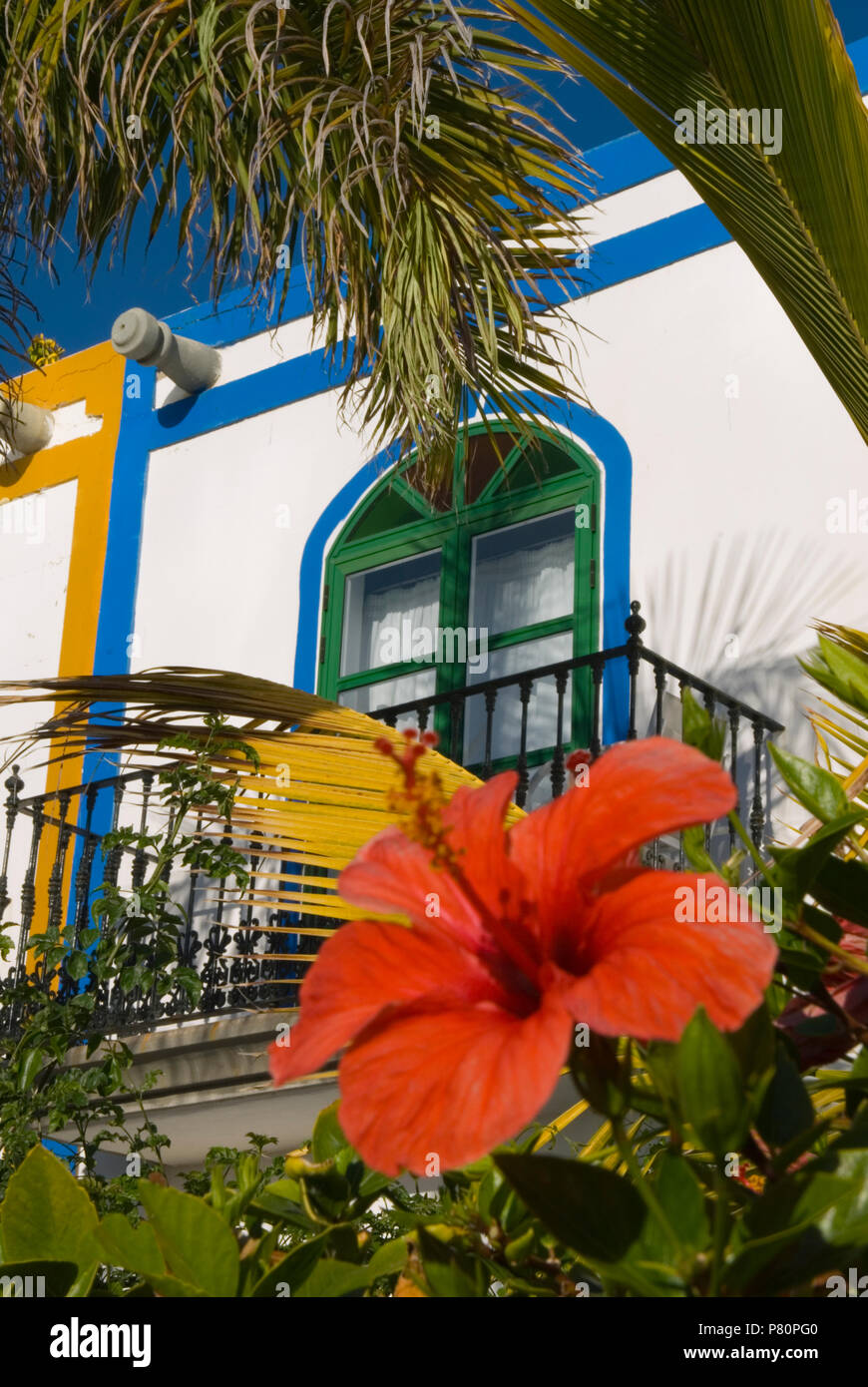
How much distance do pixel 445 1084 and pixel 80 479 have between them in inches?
329

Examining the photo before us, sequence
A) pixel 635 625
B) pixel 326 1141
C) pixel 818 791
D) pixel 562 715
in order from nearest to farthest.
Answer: pixel 818 791 → pixel 326 1141 → pixel 635 625 → pixel 562 715

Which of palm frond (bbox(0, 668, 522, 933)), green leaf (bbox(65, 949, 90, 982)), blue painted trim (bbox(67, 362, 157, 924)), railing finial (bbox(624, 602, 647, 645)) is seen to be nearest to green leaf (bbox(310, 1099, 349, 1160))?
palm frond (bbox(0, 668, 522, 933))

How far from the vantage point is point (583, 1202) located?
430 millimetres

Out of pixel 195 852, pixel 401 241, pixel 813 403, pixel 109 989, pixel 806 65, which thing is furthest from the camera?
pixel 109 989

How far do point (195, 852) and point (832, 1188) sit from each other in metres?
3.00

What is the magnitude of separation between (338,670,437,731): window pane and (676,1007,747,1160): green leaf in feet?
20.9

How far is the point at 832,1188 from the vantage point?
42cm

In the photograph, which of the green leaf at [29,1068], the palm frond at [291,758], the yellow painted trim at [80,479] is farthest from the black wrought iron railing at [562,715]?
the palm frond at [291,758]

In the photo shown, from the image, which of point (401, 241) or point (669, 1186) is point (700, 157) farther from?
point (401, 241)

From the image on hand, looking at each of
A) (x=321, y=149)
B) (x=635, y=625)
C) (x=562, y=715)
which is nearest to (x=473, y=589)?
(x=562, y=715)

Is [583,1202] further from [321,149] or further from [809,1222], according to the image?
[321,149]

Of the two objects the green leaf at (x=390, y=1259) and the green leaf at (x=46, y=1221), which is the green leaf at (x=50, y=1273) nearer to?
the green leaf at (x=46, y=1221)

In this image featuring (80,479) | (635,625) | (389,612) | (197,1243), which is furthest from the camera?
(80,479)

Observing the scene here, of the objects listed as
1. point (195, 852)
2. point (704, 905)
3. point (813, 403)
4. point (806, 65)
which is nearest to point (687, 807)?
point (704, 905)
